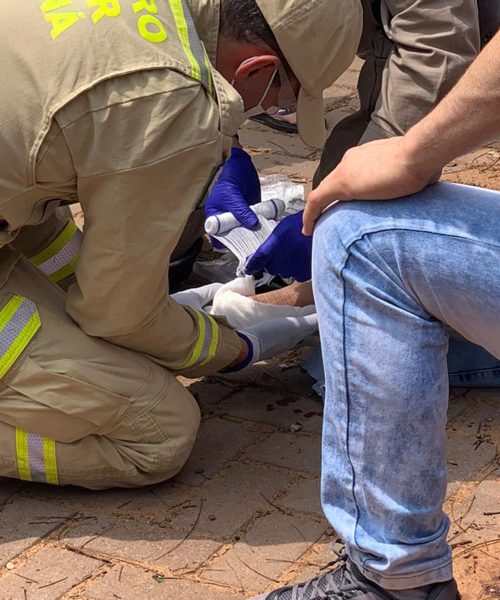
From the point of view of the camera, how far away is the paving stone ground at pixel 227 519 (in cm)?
231

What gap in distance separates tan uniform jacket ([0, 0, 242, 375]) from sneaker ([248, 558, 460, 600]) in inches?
32.0

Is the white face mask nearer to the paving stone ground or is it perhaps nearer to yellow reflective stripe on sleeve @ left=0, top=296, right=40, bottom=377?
yellow reflective stripe on sleeve @ left=0, top=296, right=40, bottom=377

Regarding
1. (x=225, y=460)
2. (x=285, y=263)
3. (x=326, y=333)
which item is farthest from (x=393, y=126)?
(x=326, y=333)

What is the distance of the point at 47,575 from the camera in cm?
235

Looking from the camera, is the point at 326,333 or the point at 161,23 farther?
the point at 161,23

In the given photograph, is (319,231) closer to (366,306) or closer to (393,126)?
(366,306)

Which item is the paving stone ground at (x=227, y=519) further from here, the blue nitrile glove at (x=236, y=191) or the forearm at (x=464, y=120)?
the forearm at (x=464, y=120)

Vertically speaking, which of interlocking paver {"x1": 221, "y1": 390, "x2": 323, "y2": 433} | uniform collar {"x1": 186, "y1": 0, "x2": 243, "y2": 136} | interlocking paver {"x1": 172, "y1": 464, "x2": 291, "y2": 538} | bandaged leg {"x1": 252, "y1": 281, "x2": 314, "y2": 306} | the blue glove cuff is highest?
uniform collar {"x1": 186, "y1": 0, "x2": 243, "y2": 136}

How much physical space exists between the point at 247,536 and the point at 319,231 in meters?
0.88

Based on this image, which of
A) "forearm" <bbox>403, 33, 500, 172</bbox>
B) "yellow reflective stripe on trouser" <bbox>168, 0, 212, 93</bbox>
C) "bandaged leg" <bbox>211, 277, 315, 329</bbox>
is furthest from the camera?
"bandaged leg" <bbox>211, 277, 315, 329</bbox>

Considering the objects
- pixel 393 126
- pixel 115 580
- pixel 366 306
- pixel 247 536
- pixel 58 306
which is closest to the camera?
pixel 366 306

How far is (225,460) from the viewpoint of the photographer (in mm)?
2826

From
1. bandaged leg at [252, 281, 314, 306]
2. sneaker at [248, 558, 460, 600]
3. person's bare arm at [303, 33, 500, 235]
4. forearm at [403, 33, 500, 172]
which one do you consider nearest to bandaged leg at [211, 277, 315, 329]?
bandaged leg at [252, 281, 314, 306]

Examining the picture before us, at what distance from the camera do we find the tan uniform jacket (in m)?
2.32
